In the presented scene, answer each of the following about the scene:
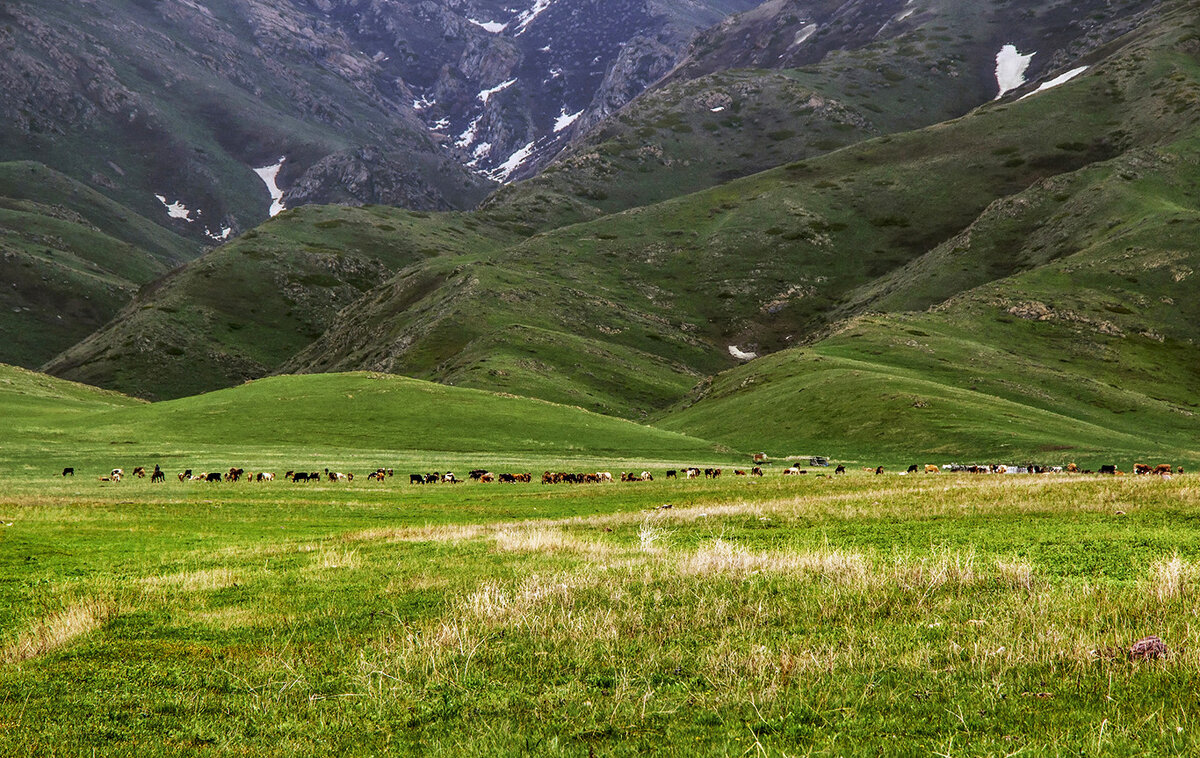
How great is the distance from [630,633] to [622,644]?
804mm

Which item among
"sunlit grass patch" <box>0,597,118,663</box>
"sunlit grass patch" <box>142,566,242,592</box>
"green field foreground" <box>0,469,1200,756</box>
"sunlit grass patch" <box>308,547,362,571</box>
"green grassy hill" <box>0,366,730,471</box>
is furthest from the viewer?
"green grassy hill" <box>0,366,730,471</box>

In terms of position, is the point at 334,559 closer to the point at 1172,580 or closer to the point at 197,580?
the point at 197,580

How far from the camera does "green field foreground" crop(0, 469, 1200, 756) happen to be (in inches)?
402

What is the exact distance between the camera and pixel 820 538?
2670 centimetres

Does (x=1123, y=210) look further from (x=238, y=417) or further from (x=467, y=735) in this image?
(x=467, y=735)

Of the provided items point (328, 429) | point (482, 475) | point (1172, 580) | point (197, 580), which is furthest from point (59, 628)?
point (328, 429)

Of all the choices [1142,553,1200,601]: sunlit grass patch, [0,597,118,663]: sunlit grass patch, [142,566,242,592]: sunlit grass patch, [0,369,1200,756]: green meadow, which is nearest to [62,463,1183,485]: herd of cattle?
[0,369,1200,756]: green meadow

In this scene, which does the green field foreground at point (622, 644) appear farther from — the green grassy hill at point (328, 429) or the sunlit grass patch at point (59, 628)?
the green grassy hill at point (328, 429)

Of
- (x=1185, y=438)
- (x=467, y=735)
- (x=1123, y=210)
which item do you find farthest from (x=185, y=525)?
(x=1123, y=210)

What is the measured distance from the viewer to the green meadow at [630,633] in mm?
10273

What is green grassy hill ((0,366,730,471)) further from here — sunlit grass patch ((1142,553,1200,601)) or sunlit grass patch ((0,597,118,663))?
sunlit grass patch ((1142,553,1200,601))

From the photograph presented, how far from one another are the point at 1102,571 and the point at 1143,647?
7.23m

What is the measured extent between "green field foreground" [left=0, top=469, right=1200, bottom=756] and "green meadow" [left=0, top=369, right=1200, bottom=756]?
0.07 m

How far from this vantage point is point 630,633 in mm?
14750
